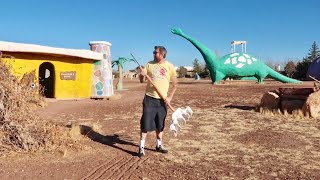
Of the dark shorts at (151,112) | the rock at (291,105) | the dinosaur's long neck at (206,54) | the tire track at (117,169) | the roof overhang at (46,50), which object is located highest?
the dinosaur's long neck at (206,54)

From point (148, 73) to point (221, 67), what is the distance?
Result: 75.0 ft

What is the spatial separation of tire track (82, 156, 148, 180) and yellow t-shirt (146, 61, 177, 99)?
93 centimetres

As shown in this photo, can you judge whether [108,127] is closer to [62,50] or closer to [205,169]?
[205,169]

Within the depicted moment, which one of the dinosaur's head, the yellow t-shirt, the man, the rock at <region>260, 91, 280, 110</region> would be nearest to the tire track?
the man

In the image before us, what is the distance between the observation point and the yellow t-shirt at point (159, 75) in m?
5.42

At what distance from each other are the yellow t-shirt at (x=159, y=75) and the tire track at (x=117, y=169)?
93 cm

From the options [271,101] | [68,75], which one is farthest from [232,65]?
[271,101]

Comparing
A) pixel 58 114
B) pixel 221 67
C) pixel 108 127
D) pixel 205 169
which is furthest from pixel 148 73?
pixel 221 67

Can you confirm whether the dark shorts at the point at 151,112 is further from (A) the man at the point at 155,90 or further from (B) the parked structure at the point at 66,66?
(B) the parked structure at the point at 66,66

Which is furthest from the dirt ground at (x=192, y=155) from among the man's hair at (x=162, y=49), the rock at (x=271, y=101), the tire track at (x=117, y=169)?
the rock at (x=271, y=101)

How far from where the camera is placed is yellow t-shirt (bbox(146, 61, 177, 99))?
5.42 m

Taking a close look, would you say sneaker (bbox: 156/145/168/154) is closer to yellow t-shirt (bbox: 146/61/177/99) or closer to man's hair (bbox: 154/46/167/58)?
yellow t-shirt (bbox: 146/61/177/99)

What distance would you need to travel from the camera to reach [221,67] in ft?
91.3

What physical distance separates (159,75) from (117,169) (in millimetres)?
1424
